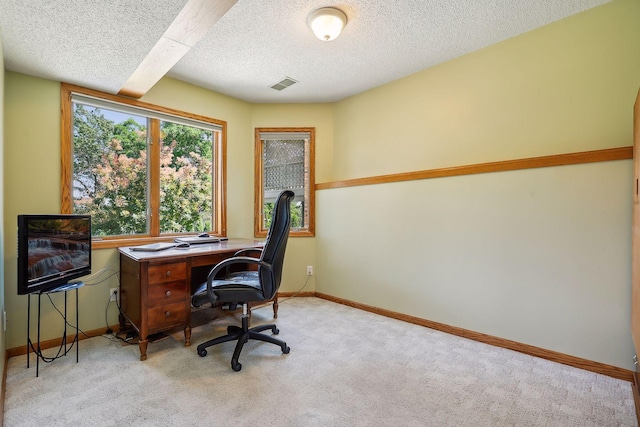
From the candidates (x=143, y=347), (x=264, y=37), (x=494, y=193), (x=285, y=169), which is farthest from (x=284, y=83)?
(x=143, y=347)

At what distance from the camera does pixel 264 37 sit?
238 centimetres

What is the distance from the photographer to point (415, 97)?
3.08 m

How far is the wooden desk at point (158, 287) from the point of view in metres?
2.07

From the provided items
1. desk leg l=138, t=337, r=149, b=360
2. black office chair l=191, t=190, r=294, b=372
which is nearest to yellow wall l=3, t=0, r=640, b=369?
desk leg l=138, t=337, r=149, b=360

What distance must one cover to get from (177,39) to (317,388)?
8.01 feet

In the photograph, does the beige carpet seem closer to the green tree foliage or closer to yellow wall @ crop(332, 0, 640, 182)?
the green tree foliage

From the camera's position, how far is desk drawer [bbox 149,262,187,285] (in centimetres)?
209

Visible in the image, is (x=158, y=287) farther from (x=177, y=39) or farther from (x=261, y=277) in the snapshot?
(x=177, y=39)

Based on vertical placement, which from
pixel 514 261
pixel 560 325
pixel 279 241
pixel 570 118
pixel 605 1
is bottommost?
pixel 560 325

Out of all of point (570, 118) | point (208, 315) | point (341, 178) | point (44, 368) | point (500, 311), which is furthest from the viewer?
point (341, 178)

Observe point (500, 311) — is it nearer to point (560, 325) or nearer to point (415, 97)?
point (560, 325)

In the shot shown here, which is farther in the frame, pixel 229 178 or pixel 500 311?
pixel 229 178

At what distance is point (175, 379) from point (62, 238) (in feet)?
4.14

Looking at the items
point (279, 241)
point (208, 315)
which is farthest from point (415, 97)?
point (208, 315)
